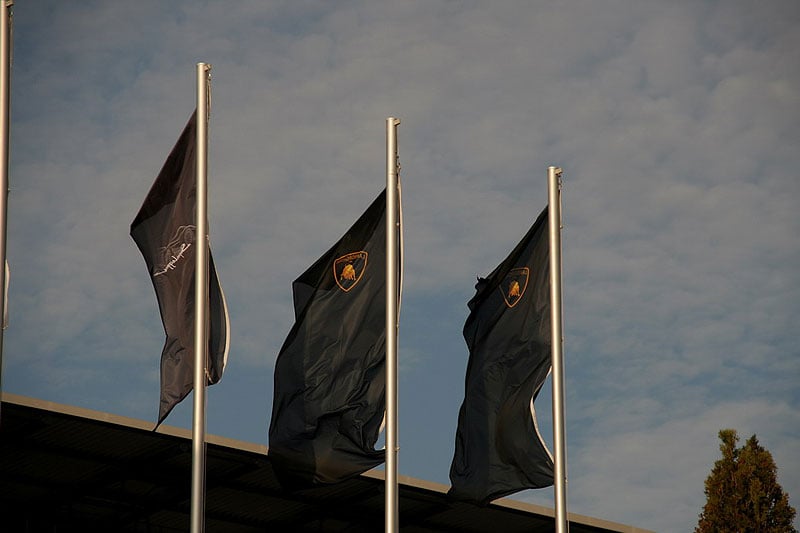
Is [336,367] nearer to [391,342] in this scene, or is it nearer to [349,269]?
[391,342]

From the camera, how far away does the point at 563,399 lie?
17.9 m

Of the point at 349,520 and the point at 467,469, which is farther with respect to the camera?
the point at 349,520

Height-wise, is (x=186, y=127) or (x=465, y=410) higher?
(x=186, y=127)

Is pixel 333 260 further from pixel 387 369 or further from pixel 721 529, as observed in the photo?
pixel 721 529

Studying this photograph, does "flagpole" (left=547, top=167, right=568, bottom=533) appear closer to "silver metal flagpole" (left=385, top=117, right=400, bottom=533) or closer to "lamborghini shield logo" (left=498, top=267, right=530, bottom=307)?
"lamborghini shield logo" (left=498, top=267, right=530, bottom=307)

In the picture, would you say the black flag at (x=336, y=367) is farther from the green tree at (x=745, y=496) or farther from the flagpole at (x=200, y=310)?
the green tree at (x=745, y=496)

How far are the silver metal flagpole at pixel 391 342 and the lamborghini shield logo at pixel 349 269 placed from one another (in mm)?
505

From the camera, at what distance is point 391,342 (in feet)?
57.5

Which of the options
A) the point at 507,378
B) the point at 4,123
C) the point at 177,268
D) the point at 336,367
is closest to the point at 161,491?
the point at 336,367

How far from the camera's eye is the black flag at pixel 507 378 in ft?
58.2

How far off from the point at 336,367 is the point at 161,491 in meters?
10.1

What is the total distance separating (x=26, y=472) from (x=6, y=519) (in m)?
2.40

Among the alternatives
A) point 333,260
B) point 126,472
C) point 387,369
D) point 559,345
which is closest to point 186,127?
point 333,260

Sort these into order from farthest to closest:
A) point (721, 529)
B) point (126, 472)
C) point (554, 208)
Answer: point (126, 472) → point (721, 529) → point (554, 208)
